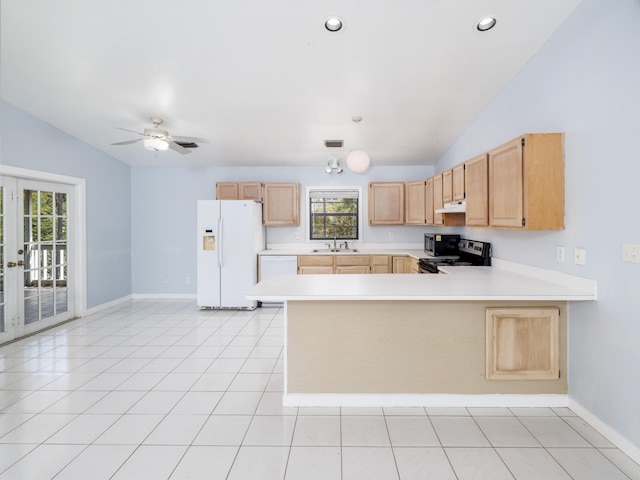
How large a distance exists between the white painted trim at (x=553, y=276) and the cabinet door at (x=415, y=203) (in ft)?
5.90

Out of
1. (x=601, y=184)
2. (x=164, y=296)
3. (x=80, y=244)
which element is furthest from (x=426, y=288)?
(x=164, y=296)

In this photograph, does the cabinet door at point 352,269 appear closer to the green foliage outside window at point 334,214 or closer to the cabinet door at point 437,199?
the green foliage outside window at point 334,214

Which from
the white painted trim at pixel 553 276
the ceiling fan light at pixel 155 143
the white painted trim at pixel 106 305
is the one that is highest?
the ceiling fan light at pixel 155 143

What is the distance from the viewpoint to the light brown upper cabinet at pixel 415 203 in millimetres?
4984

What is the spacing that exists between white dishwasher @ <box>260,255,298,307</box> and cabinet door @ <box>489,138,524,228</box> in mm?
2979

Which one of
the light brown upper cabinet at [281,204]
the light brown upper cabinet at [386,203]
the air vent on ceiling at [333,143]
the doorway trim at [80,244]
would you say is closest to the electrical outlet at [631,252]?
the air vent on ceiling at [333,143]

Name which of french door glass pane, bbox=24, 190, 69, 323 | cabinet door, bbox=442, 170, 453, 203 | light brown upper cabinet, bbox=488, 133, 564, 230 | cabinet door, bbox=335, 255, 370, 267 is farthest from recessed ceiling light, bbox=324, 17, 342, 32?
french door glass pane, bbox=24, 190, 69, 323

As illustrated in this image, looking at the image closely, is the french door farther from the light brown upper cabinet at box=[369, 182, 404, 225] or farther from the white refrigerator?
the light brown upper cabinet at box=[369, 182, 404, 225]

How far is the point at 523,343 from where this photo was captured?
2.26 meters

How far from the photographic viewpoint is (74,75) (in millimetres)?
3086

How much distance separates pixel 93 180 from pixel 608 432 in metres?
6.24

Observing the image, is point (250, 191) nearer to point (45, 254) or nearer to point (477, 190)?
point (45, 254)

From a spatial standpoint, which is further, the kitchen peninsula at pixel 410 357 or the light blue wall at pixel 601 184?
the kitchen peninsula at pixel 410 357

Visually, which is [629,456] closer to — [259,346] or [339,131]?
[259,346]
